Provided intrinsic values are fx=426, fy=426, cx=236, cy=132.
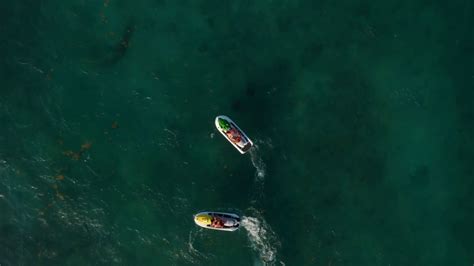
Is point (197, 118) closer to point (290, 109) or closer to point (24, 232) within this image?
point (290, 109)

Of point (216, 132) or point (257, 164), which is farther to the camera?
point (257, 164)

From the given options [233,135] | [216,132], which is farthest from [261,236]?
[216,132]

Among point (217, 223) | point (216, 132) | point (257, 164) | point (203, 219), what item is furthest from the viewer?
point (257, 164)

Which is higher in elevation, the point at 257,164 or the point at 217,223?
the point at 257,164

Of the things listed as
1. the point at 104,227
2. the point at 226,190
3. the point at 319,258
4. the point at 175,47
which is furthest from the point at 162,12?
the point at 319,258

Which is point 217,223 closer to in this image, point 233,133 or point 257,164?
point 257,164
